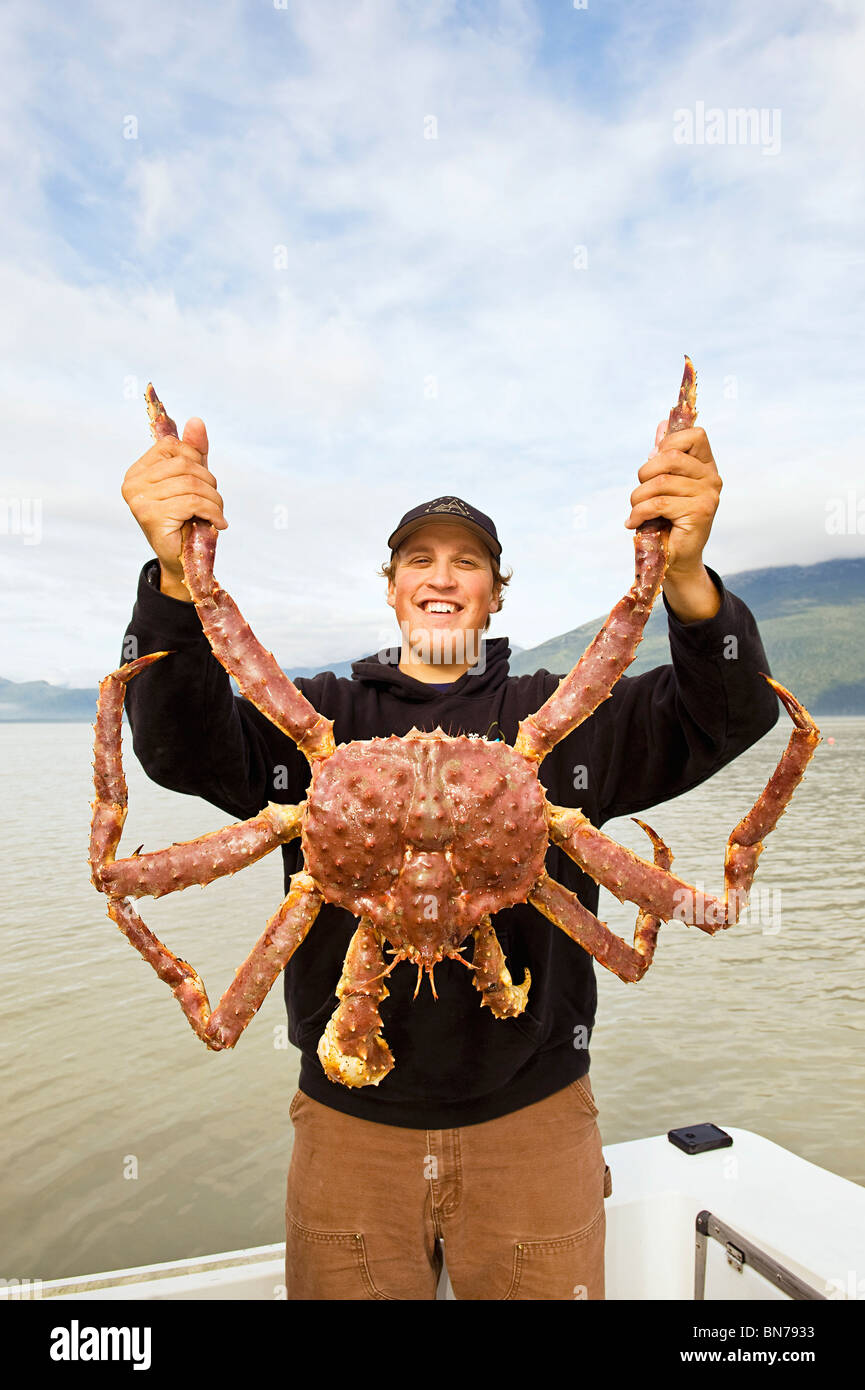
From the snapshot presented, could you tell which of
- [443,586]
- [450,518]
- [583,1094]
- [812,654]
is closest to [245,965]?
[583,1094]

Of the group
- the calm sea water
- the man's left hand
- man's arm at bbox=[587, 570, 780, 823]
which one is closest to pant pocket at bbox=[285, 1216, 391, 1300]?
man's arm at bbox=[587, 570, 780, 823]

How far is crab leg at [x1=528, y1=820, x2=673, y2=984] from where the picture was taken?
2.08 m

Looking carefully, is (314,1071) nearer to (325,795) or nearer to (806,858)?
(325,795)

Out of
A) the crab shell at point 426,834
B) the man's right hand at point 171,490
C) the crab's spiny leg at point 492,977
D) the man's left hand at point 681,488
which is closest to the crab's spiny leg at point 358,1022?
the crab shell at point 426,834

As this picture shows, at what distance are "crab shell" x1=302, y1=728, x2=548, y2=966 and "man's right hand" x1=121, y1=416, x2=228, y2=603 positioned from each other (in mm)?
675

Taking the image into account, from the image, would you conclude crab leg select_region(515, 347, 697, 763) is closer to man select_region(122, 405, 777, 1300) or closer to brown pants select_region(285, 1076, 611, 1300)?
man select_region(122, 405, 777, 1300)

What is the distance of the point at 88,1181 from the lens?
15.2ft

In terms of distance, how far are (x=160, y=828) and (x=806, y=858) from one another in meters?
10.3

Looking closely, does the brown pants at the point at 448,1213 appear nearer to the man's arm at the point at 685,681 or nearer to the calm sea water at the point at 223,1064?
the man's arm at the point at 685,681

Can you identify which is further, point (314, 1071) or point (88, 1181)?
point (88, 1181)

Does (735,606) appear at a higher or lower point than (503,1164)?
higher

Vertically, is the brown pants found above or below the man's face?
below

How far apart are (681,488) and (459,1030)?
1561 millimetres

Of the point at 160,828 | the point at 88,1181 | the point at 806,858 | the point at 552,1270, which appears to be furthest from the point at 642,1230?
the point at 160,828
